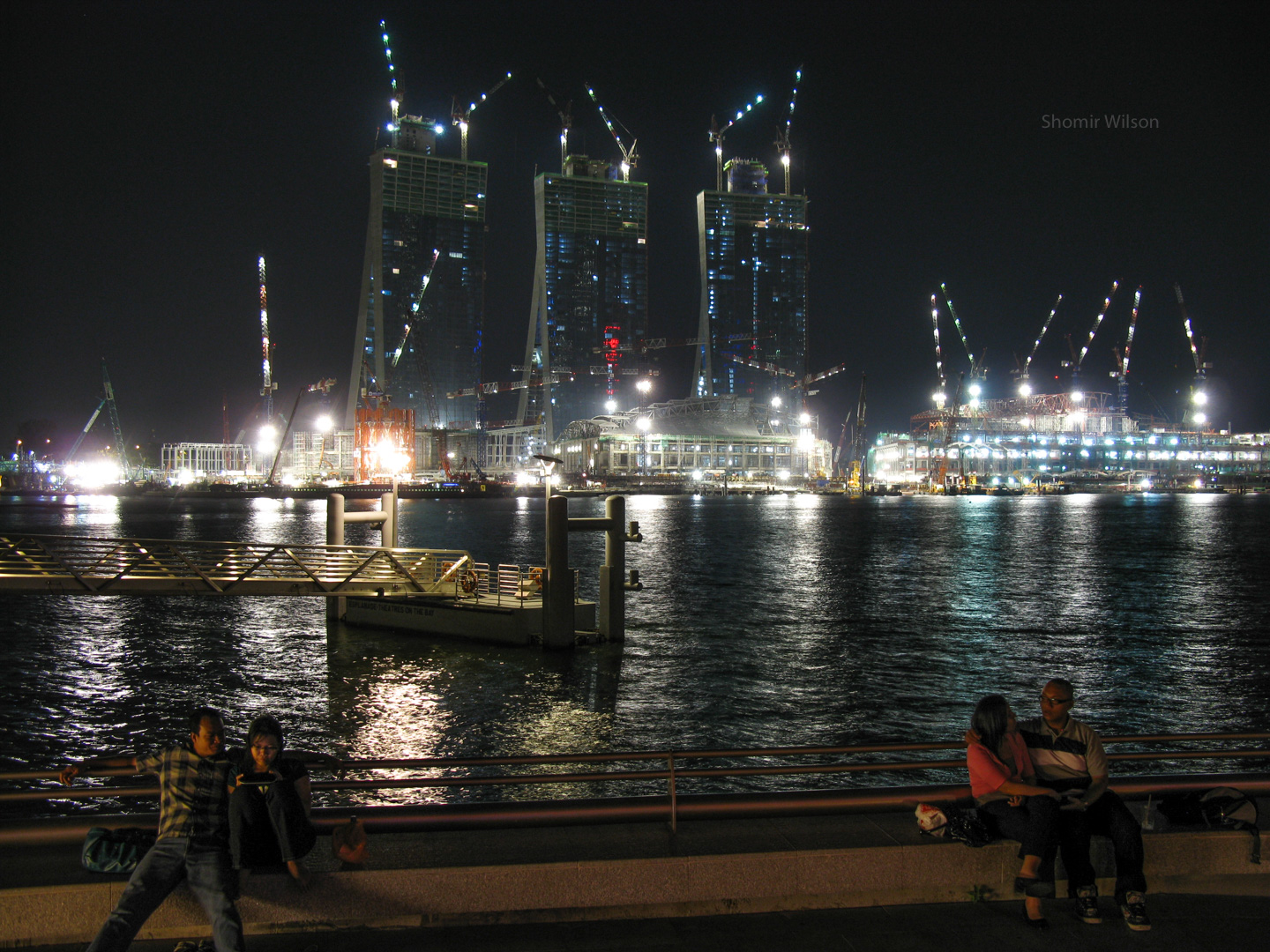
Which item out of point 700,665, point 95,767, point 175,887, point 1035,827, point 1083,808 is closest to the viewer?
point 175,887

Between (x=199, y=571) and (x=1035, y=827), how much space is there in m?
23.0

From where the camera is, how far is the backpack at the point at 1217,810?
594 centimetres

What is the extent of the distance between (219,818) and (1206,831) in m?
6.29

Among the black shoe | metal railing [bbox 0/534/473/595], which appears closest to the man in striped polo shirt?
the black shoe

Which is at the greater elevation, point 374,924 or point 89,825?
point 89,825

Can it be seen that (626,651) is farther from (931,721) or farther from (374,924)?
(374,924)

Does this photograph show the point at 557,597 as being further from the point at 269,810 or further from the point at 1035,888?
the point at 1035,888

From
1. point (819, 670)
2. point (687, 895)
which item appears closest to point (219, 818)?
point (687, 895)

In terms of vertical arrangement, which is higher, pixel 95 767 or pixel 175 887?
pixel 95 767

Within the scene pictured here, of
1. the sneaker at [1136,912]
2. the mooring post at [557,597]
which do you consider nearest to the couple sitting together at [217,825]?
the sneaker at [1136,912]

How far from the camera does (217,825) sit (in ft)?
17.9

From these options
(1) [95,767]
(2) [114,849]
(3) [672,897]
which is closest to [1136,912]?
(3) [672,897]

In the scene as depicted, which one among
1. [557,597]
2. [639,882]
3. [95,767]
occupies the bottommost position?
[557,597]

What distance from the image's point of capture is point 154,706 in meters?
21.1
